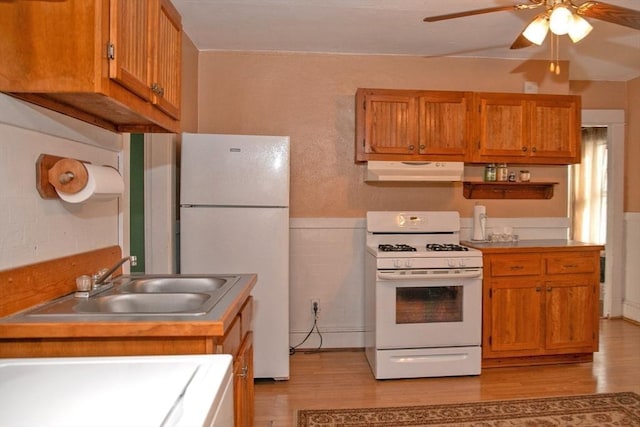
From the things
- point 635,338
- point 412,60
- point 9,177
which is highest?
point 412,60

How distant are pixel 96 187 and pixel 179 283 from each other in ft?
2.04

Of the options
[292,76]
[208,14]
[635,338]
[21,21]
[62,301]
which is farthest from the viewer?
[635,338]

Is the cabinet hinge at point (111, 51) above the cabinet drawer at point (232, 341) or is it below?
above

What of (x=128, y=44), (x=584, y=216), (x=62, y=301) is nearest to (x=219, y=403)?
(x=62, y=301)

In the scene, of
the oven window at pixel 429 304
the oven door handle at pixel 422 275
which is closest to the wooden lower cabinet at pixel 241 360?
the oven door handle at pixel 422 275

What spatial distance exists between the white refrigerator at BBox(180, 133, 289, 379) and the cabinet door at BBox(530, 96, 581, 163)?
6.96 ft

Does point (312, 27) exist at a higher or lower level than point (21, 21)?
higher

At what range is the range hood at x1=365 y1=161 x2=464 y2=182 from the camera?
3248 mm

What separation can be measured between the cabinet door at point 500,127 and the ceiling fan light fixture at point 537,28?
1124mm

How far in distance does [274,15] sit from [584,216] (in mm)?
4813

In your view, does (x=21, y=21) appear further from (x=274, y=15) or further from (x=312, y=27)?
(x=312, y=27)

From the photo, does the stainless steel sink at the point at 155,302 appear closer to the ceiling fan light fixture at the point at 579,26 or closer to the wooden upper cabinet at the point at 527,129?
the ceiling fan light fixture at the point at 579,26

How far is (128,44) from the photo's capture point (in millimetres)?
1289

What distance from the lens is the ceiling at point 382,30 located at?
2.68 m
